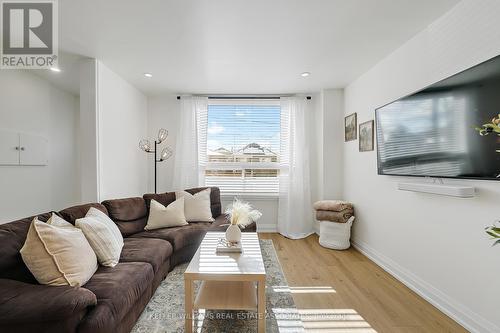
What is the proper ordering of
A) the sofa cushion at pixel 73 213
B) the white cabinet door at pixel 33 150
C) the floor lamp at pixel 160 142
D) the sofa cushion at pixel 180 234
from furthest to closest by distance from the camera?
the floor lamp at pixel 160 142 < the white cabinet door at pixel 33 150 < the sofa cushion at pixel 180 234 < the sofa cushion at pixel 73 213

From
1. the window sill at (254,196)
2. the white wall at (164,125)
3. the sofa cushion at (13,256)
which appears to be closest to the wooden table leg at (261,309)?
the sofa cushion at (13,256)

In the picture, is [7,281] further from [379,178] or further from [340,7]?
[379,178]

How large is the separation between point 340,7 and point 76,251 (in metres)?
2.73

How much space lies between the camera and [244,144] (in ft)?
14.5

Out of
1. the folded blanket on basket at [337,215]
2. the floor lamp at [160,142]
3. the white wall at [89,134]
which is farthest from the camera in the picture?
the floor lamp at [160,142]

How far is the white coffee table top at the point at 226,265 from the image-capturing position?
1.65 meters

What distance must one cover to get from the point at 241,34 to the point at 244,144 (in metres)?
2.30

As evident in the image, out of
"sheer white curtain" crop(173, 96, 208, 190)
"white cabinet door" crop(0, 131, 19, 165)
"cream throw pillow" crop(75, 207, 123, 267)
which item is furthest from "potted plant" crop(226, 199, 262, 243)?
"white cabinet door" crop(0, 131, 19, 165)

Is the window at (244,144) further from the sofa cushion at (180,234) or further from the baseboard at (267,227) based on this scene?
the sofa cushion at (180,234)

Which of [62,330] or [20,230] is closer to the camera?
[62,330]

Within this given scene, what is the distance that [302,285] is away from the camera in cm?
241

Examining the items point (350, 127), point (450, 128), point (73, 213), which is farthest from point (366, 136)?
point (73, 213)

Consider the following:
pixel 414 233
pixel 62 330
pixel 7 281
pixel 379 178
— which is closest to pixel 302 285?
pixel 414 233

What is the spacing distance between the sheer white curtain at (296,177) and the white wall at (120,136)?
8.44ft
